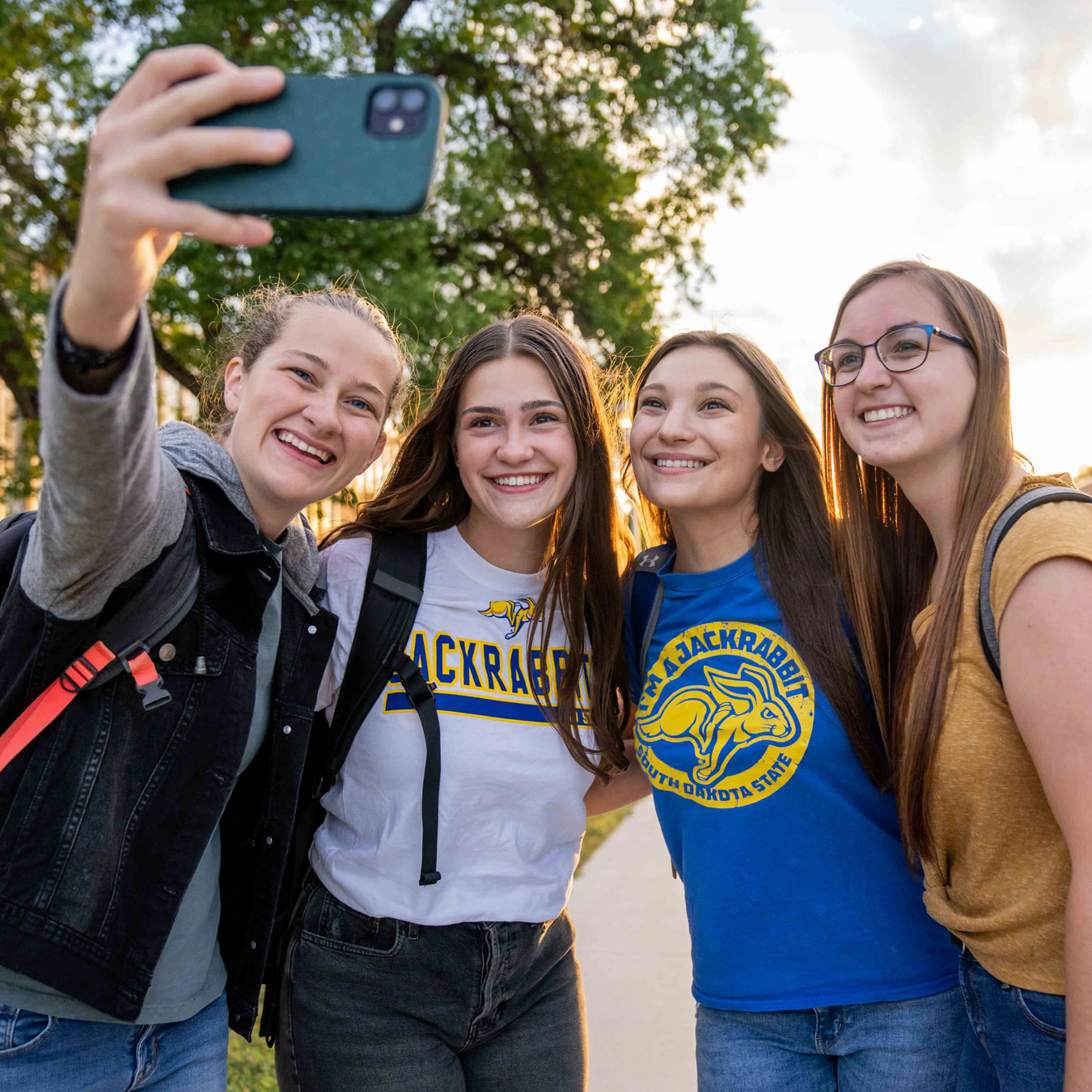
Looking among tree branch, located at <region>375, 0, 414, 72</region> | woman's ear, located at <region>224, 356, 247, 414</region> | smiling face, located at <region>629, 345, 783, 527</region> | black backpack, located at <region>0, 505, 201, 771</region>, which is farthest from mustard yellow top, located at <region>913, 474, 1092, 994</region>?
tree branch, located at <region>375, 0, 414, 72</region>

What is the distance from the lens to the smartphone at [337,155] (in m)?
0.94

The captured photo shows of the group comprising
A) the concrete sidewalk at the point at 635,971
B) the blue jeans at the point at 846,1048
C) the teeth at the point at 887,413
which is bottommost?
the concrete sidewalk at the point at 635,971

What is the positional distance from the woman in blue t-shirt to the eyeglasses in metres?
0.37

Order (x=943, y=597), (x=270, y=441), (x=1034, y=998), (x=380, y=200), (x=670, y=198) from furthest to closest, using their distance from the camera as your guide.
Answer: (x=670, y=198)
(x=270, y=441)
(x=943, y=597)
(x=1034, y=998)
(x=380, y=200)

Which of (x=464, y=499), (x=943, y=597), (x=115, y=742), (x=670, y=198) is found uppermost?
(x=670, y=198)

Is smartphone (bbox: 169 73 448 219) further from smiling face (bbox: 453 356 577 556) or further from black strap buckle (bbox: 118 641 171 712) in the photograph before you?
smiling face (bbox: 453 356 577 556)

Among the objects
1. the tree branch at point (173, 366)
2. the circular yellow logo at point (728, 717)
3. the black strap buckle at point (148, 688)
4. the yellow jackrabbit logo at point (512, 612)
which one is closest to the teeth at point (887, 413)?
the circular yellow logo at point (728, 717)

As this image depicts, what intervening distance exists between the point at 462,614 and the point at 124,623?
→ 2.98 ft

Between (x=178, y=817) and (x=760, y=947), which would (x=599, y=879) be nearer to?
(x=760, y=947)

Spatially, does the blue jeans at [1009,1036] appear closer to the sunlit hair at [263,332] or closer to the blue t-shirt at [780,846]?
the blue t-shirt at [780,846]

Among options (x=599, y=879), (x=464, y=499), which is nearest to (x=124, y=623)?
(x=464, y=499)

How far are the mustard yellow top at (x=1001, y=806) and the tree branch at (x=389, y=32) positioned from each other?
9.10 meters

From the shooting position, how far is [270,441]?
195 cm

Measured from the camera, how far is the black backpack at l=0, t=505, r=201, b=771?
146 cm
